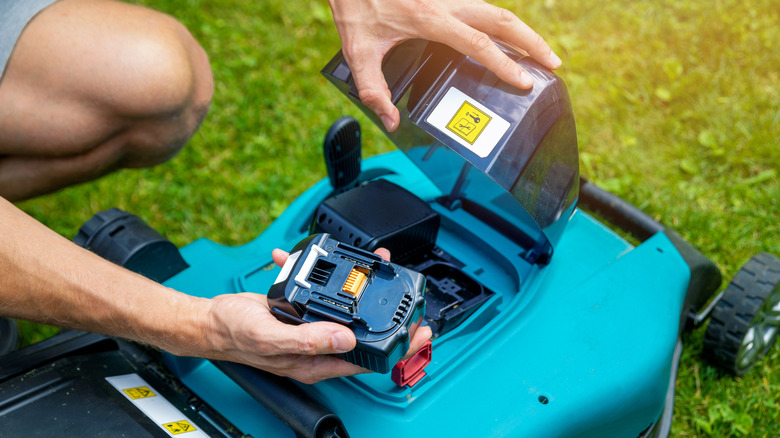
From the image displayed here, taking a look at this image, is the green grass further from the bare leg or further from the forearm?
the forearm

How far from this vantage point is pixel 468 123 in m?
0.96

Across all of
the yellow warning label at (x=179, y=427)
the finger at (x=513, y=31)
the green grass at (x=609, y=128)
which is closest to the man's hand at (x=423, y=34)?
the finger at (x=513, y=31)

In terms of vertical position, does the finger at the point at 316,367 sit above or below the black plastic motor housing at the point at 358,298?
below

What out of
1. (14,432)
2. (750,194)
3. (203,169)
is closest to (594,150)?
(750,194)

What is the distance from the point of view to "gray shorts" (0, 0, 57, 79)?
1142mm

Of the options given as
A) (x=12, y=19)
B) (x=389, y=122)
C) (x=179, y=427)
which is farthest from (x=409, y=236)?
(x=12, y=19)

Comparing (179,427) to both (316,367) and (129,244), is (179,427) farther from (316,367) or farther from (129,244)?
(129,244)

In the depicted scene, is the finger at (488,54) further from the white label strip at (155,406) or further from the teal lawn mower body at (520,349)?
the white label strip at (155,406)

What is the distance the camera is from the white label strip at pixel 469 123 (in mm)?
947

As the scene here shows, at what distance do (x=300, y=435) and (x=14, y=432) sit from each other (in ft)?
1.20

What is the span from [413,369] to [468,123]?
0.35m

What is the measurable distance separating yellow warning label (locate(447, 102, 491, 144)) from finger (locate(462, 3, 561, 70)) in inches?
5.5

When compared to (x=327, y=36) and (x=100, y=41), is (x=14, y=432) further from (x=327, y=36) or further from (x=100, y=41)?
(x=327, y=36)

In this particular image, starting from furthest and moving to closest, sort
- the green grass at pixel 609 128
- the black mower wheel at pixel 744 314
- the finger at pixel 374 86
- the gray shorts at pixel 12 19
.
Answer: the green grass at pixel 609 128 → the black mower wheel at pixel 744 314 → the gray shorts at pixel 12 19 → the finger at pixel 374 86
